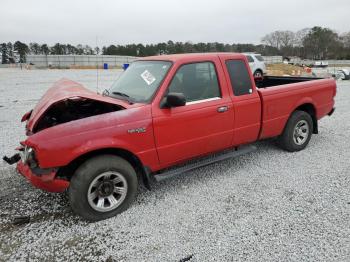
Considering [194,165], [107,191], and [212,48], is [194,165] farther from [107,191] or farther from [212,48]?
[212,48]

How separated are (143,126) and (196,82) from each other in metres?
1.10

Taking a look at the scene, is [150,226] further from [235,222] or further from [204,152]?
[204,152]

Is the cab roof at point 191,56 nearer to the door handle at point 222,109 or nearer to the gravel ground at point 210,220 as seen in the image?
the door handle at point 222,109

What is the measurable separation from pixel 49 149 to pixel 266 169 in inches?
132

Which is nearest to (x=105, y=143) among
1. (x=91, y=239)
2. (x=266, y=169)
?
(x=91, y=239)

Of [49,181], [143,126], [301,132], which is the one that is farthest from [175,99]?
[301,132]

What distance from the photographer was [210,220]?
11.0ft

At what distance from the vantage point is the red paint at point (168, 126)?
10.2 ft

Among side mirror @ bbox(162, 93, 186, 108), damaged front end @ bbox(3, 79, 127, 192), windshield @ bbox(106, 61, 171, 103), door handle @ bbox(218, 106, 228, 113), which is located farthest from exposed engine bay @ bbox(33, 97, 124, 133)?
door handle @ bbox(218, 106, 228, 113)

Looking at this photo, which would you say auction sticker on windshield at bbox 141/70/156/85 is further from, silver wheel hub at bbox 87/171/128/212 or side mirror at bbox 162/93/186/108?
silver wheel hub at bbox 87/171/128/212

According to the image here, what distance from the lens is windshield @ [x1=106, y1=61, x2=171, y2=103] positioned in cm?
382

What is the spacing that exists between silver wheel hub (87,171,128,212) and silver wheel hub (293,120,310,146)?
354cm

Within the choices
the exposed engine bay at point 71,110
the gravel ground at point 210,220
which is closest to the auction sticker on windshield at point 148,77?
the exposed engine bay at point 71,110

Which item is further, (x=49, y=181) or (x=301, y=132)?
(x=301, y=132)
